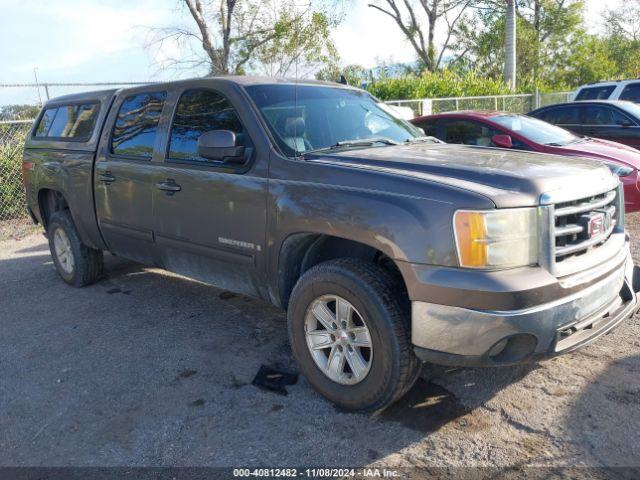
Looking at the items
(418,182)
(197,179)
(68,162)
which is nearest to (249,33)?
(68,162)

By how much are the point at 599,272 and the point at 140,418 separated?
107 inches

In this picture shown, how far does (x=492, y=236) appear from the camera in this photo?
2746mm

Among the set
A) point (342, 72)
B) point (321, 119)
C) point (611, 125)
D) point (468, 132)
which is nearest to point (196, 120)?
point (321, 119)

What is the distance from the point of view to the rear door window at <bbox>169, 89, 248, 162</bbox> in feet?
13.2

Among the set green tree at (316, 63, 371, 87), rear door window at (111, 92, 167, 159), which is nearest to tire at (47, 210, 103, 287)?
rear door window at (111, 92, 167, 159)

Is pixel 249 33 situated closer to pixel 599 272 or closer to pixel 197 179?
pixel 197 179

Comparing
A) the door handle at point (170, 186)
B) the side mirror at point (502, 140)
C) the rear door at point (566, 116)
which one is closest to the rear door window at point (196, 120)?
the door handle at point (170, 186)

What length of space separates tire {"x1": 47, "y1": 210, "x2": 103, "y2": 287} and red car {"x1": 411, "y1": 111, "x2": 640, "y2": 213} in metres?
4.66

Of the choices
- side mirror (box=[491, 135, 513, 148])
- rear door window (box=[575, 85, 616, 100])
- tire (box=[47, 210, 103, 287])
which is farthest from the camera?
rear door window (box=[575, 85, 616, 100])

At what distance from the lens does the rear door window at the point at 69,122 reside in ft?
17.7

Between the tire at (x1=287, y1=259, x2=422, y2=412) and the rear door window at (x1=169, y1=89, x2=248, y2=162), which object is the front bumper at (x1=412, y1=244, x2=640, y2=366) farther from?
the rear door window at (x1=169, y1=89, x2=248, y2=162)

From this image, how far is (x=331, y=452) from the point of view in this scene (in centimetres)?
296

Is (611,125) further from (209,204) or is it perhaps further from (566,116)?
(209,204)

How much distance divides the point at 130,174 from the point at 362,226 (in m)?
2.40
